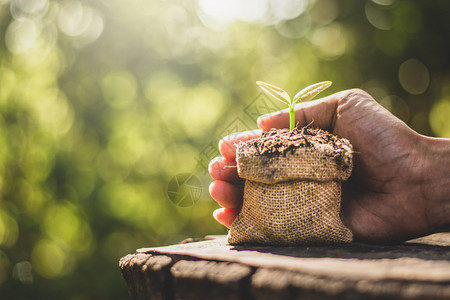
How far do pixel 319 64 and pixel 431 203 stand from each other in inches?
246

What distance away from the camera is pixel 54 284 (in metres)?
6.25

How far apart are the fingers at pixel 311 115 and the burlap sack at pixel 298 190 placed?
40 centimetres

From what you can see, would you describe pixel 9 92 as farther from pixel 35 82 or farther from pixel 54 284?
pixel 54 284

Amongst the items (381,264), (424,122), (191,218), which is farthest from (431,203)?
(191,218)

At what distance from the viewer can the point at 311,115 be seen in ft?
6.22

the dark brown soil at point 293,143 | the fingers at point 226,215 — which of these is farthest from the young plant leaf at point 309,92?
the fingers at point 226,215

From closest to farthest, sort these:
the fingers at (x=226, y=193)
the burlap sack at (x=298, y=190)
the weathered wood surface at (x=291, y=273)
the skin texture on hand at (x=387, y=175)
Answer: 1. the weathered wood surface at (x=291, y=273)
2. the burlap sack at (x=298, y=190)
3. the skin texture on hand at (x=387, y=175)
4. the fingers at (x=226, y=193)

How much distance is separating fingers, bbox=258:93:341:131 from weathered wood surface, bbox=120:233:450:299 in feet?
2.39

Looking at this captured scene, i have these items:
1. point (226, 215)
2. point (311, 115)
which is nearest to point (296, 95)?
point (311, 115)

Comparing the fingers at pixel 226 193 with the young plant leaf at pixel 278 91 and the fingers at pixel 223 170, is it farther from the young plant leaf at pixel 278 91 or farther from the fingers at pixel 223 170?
the young plant leaf at pixel 278 91

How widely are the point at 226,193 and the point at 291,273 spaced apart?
0.89 meters

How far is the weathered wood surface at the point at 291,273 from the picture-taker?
0.83m

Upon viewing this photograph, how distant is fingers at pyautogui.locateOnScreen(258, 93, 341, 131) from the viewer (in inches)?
72.8

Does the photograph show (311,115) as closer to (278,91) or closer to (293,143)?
(278,91)
